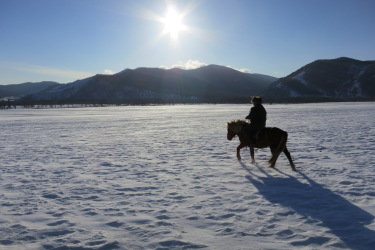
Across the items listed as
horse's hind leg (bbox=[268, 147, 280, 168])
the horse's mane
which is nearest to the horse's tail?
horse's hind leg (bbox=[268, 147, 280, 168])

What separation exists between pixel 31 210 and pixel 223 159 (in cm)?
662

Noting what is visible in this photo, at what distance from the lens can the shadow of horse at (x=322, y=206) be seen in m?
4.64

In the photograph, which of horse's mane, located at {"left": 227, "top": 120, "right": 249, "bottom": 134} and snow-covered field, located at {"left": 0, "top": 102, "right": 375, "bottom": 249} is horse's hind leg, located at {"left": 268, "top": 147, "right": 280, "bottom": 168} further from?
horse's mane, located at {"left": 227, "top": 120, "right": 249, "bottom": 134}

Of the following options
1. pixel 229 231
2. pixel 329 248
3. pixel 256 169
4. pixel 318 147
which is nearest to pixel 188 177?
pixel 256 169

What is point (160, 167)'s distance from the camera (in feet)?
32.1

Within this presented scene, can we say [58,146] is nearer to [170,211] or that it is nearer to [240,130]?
[240,130]

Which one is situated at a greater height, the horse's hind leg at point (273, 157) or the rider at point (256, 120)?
the rider at point (256, 120)

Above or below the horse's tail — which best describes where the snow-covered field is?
below

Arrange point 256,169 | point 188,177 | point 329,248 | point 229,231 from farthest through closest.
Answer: point 256,169
point 188,177
point 229,231
point 329,248

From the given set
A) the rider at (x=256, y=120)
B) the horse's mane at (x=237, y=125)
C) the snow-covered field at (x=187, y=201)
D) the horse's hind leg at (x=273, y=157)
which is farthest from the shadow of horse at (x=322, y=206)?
the horse's mane at (x=237, y=125)

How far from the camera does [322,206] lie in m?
6.02

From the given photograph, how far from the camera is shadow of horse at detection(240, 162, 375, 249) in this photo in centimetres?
464

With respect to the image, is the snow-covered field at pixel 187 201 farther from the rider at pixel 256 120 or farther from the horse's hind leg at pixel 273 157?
the rider at pixel 256 120

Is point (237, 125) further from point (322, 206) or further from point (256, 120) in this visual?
point (322, 206)
